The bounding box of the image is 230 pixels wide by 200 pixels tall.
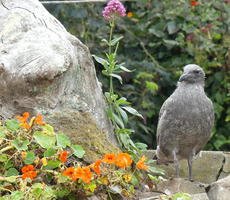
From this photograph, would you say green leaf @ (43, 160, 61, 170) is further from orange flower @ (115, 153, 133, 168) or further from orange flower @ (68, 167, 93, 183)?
orange flower @ (115, 153, 133, 168)

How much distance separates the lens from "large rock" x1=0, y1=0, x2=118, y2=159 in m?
3.83

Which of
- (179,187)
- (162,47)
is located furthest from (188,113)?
(162,47)

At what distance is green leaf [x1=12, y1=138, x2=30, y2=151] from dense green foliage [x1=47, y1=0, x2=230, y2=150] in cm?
406

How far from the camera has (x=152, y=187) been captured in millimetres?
4375

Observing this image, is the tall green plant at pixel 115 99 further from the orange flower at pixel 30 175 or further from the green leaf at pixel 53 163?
the orange flower at pixel 30 175

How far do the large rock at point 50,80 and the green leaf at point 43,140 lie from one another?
50cm

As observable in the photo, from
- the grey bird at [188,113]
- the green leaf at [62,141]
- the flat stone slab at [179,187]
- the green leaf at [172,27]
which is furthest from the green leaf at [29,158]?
the green leaf at [172,27]

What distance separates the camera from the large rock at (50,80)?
12.6 ft

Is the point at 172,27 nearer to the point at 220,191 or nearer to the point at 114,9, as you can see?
the point at 114,9

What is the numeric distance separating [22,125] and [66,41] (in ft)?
3.18

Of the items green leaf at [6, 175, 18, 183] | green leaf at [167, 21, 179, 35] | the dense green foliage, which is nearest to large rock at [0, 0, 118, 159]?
green leaf at [6, 175, 18, 183]

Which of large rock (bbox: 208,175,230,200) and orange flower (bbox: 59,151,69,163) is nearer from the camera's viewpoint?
orange flower (bbox: 59,151,69,163)

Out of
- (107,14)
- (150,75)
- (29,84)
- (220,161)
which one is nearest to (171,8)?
(150,75)

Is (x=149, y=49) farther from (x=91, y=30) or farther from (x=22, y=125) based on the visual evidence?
(x=22, y=125)
